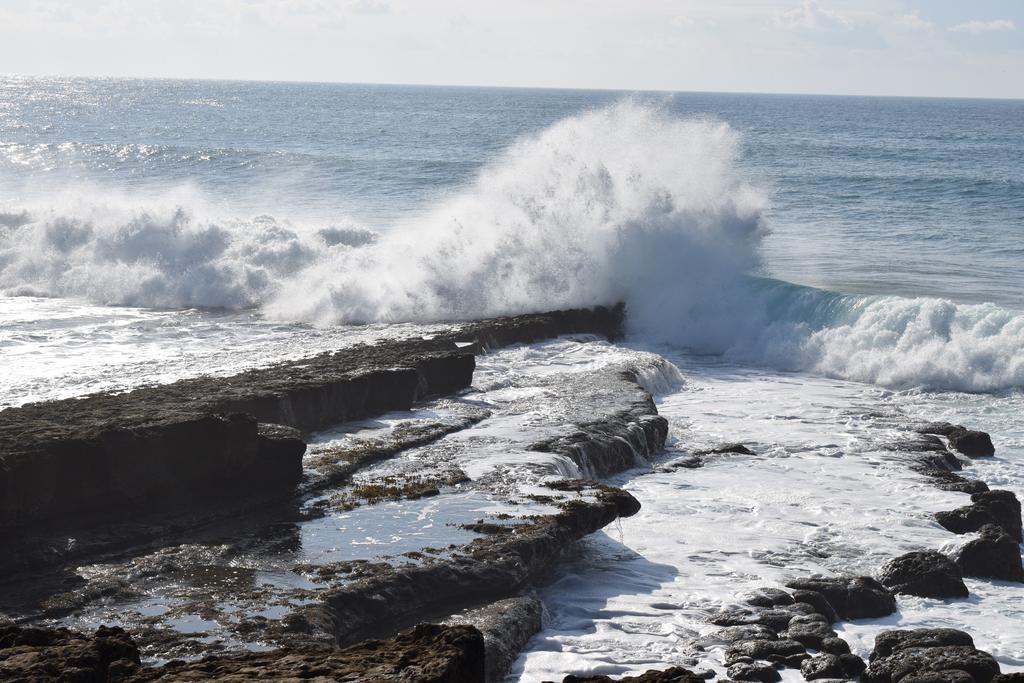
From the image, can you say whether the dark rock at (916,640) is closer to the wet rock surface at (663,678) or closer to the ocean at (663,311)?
the ocean at (663,311)

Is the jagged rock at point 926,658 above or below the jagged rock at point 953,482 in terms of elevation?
above

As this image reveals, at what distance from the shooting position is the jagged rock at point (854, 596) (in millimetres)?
9984

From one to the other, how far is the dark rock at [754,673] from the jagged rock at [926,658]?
67cm

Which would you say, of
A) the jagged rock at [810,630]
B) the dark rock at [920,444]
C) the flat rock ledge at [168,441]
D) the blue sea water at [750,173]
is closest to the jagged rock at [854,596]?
the jagged rock at [810,630]

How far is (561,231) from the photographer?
24.4 metres

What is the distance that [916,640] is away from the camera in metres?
9.02

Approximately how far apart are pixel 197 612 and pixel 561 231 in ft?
55.4

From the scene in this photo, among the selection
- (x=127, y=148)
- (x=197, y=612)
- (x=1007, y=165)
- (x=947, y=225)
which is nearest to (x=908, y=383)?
(x=197, y=612)

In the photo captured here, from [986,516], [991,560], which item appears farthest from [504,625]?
[986,516]

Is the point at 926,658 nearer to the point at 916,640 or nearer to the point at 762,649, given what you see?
the point at 916,640

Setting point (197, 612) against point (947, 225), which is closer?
point (197, 612)

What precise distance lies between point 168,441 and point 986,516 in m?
7.99

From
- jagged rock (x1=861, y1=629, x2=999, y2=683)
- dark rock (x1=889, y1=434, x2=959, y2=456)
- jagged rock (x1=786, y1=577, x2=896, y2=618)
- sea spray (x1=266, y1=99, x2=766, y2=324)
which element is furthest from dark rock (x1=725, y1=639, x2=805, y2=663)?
sea spray (x1=266, y1=99, x2=766, y2=324)

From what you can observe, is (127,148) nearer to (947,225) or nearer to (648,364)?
(947,225)
